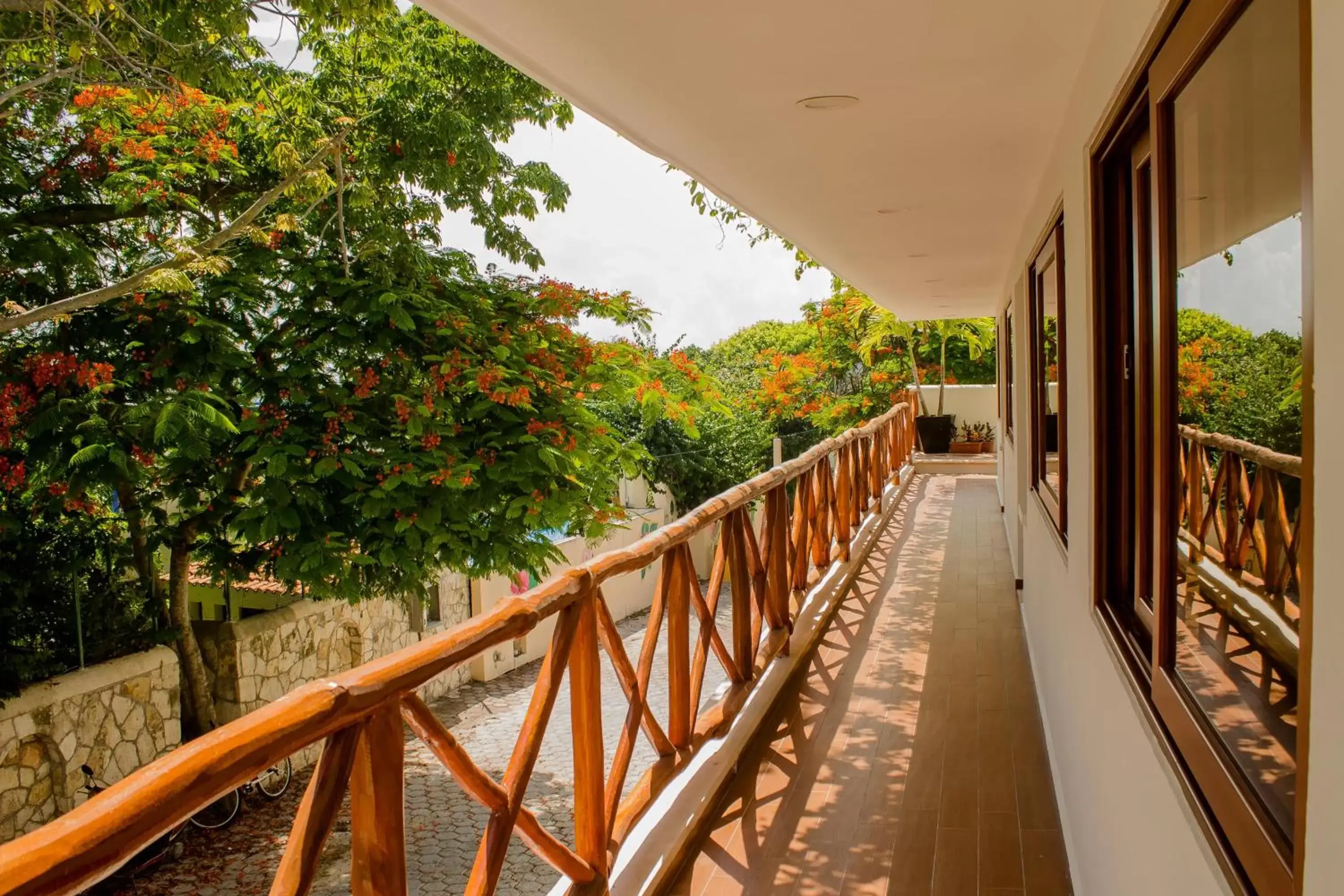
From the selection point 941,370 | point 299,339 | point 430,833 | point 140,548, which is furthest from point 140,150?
point 941,370

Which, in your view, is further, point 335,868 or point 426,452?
point 335,868

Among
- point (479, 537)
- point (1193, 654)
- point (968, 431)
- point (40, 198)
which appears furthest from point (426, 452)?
point (968, 431)

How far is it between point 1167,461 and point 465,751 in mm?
1301

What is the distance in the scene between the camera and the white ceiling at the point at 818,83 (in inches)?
84.0

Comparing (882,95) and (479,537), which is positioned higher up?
(882,95)

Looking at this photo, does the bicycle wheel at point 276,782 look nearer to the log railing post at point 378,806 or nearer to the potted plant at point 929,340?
the log railing post at point 378,806

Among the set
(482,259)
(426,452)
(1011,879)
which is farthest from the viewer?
(482,259)

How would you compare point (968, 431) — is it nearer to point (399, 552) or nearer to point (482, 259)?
point (482, 259)

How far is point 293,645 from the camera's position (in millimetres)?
9812

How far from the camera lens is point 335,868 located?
26.4 ft

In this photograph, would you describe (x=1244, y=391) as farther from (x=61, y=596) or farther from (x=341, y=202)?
(x=61, y=596)

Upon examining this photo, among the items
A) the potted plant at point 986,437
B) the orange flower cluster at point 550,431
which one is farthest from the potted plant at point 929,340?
the orange flower cluster at point 550,431

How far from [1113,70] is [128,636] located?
8354 millimetres

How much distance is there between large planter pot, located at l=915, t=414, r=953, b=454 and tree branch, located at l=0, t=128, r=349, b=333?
11.3m
